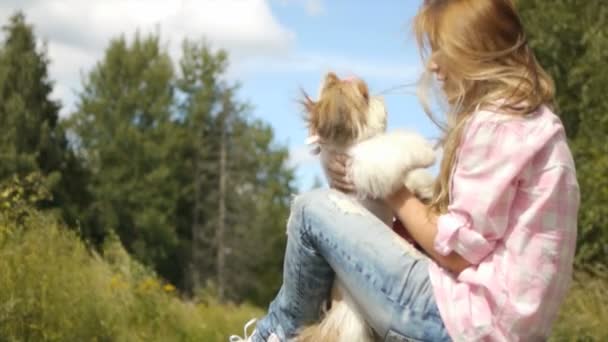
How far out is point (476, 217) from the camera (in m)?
3.11

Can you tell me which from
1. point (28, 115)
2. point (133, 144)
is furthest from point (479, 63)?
point (133, 144)

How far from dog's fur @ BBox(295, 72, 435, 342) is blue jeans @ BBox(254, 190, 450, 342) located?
0.09 meters

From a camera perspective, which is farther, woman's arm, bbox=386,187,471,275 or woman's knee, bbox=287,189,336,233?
woman's knee, bbox=287,189,336,233

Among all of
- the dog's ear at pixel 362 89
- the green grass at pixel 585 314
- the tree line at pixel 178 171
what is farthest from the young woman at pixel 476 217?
the tree line at pixel 178 171

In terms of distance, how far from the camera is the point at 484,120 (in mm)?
3182

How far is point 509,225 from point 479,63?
569 millimetres

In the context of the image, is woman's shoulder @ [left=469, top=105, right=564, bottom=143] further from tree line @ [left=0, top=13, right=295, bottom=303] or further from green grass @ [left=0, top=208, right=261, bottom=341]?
tree line @ [left=0, top=13, right=295, bottom=303]

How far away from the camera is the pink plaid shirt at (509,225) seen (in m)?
3.11

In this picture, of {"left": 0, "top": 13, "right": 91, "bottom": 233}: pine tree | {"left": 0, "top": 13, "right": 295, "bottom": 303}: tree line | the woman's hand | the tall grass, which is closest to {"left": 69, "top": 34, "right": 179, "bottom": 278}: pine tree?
{"left": 0, "top": 13, "right": 295, "bottom": 303}: tree line

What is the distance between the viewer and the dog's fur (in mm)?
3541

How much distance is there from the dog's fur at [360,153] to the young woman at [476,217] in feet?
0.29

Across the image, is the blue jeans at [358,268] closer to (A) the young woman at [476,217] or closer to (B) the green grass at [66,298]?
(A) the young woman at [476,217]

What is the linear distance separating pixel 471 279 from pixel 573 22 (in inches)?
543

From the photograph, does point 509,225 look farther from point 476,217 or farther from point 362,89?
point 362,89
